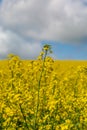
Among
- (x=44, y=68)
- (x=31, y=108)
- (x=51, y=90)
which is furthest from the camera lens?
(x=51, y=90)

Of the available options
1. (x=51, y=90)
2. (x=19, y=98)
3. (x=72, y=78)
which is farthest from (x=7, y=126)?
(x=72, y=78)

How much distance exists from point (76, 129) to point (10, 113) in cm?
92

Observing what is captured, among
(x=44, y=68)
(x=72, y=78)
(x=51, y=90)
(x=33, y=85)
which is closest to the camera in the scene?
(x=44, y=68)

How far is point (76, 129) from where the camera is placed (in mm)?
4590

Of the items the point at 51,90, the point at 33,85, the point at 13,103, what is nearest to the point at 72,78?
the point at 33,85

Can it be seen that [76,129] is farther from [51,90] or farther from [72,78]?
[72,78]

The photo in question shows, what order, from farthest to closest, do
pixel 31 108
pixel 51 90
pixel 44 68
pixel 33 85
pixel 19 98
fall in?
pixel 33 85 → pixel 51 90 → pixel 31 108 → pixel 44 68 → pixel 19 98

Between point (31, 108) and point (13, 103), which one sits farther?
point (31, 108)

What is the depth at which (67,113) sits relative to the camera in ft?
17.1

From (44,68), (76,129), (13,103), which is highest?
(44,68)

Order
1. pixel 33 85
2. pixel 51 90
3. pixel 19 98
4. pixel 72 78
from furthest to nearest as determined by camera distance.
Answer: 1. pixel 72 78
2. pixel 33 85
3. pixel 51 90
4. pixel 19 98

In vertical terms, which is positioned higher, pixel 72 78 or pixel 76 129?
pixel 72 78

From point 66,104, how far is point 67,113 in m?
0.12

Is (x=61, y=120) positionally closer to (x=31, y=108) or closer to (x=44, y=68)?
(x=31, y=108)
